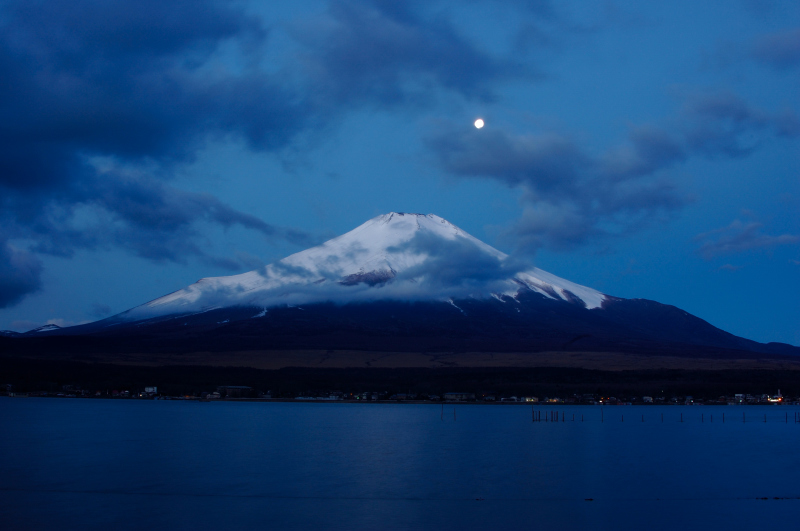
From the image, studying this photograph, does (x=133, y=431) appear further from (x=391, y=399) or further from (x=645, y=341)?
(x=645, y=341)

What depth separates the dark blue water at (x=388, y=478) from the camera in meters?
30.8

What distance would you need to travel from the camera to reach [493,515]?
104 feet

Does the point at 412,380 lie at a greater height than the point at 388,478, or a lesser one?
greater

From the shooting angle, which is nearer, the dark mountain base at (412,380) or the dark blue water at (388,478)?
the dark blue water at (388,478)

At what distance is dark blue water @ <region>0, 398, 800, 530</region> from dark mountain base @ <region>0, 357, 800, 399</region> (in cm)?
5729

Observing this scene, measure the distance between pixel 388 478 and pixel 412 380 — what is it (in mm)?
100487

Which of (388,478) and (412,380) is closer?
(388,478)

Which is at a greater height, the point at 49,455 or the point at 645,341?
the point at 645,341

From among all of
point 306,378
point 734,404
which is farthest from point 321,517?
point 734,404

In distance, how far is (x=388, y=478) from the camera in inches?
1672

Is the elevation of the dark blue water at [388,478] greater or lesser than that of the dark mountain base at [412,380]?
lesser

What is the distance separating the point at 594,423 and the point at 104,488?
68494mm

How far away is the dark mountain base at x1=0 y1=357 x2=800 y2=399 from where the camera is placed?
13712cm

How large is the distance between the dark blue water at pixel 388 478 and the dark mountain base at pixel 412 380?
5729 centimetres
